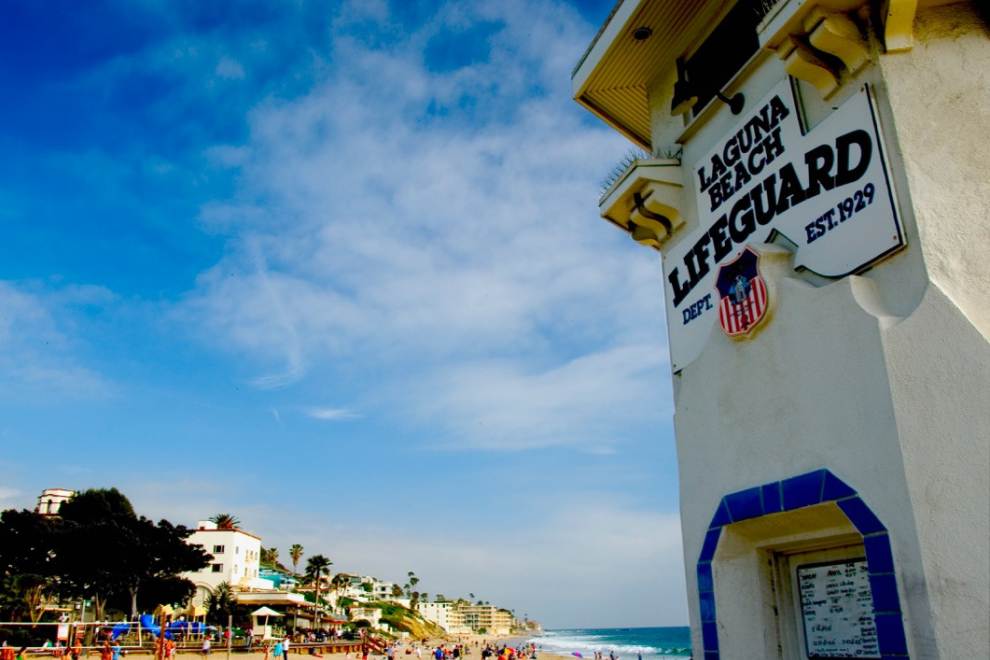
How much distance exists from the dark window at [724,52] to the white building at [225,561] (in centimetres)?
6045

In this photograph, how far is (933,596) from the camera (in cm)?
519

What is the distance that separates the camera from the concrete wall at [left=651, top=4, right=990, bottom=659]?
5.21 m

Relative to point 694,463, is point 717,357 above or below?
above

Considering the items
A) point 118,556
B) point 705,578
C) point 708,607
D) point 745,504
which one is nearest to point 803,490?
point 745,504

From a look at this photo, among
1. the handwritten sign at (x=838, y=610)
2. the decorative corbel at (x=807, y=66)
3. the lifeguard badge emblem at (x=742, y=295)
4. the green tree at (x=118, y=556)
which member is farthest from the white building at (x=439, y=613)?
the decorative corbel at (x=807, y=66)

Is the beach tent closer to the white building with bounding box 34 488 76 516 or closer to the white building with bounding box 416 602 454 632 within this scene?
the white building with bounding box 34 488 76 516

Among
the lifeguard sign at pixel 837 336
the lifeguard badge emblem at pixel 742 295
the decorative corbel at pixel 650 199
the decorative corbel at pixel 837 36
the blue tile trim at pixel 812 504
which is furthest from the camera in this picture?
the decorative corbel at pixel 650 199

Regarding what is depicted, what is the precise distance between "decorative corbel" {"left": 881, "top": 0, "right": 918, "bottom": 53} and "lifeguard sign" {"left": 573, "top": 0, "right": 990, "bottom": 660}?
0.02 m

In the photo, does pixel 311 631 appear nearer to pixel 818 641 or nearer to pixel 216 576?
pixel 216 576

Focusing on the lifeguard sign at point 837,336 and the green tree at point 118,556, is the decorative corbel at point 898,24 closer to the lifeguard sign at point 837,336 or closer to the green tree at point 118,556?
the lifeguard sign at point 837,336

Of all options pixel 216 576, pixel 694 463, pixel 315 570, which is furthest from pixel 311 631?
pixel 694 463

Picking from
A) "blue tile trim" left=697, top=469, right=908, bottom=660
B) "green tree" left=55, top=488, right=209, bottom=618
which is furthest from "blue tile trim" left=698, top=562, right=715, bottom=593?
"green tree" left=55, top=488, right=209, bottom=618

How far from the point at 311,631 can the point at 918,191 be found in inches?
2413

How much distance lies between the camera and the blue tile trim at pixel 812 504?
18.1 ft
